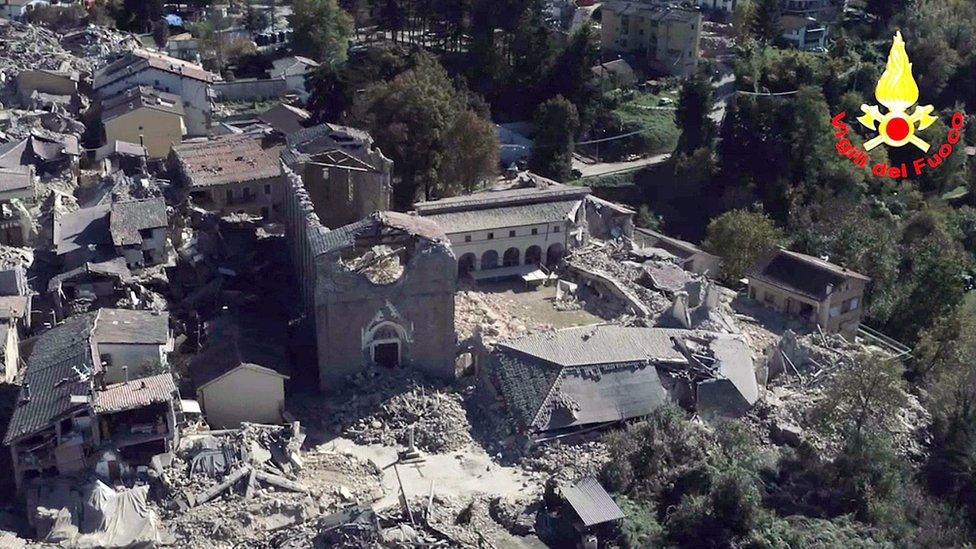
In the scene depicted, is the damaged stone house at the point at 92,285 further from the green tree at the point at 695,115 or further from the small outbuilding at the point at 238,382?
the green tree at the point at 695,115

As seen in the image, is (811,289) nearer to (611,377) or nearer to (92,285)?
(611,377)

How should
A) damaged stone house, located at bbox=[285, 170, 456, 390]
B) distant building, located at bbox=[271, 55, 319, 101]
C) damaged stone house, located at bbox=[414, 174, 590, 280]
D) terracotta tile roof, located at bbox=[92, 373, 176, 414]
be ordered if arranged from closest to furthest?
terracotta tile roof, located at bbox=[92, 373, 176, 414], damaged stone house, located at bbox=[285, 170, 456, 390], damaged stone house, located at bbox=[414, 174, 590, 280], distant building, located at bbox=[271, 55, 319, 101]

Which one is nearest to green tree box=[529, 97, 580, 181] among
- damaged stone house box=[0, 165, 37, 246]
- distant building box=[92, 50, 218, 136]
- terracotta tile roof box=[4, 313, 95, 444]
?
distant building box=[92, 50, 218, 136]

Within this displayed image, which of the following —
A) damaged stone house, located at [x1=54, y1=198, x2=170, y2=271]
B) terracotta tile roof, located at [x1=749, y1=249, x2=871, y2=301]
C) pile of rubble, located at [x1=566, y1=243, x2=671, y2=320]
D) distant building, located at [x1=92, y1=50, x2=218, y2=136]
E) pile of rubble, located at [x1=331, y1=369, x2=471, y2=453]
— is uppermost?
distant building, located at [x1=92, y1=50, x2=218, y2=136]

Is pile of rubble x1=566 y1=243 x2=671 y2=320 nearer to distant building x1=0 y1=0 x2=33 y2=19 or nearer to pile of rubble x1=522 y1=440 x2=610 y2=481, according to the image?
pile of rubble x1=522 y1=440 x2=610 y2=481

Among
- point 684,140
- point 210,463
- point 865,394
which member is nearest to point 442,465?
point 210,463

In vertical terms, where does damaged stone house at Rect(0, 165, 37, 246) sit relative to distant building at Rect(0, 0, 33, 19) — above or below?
below

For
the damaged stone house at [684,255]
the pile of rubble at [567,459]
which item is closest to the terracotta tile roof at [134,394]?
the pile of rubble at [567,459]
